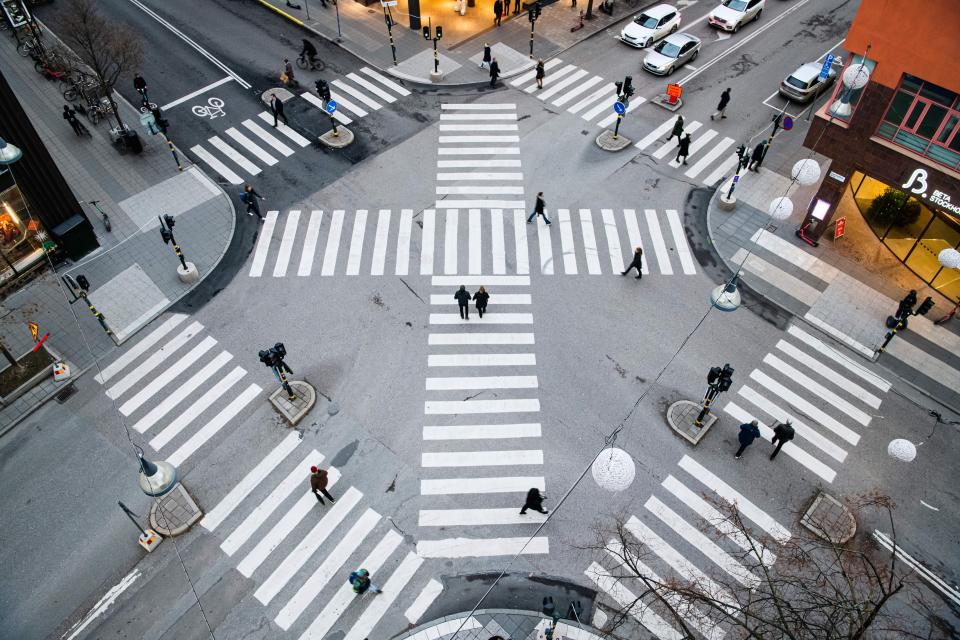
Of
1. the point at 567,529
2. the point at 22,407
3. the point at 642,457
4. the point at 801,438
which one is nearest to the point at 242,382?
the point at 22,407

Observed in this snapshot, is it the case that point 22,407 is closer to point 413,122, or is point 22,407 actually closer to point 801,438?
point 413,122

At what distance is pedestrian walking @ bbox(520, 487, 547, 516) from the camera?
55.9ft

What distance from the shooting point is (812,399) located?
2075 centimetres

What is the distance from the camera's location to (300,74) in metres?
33.1

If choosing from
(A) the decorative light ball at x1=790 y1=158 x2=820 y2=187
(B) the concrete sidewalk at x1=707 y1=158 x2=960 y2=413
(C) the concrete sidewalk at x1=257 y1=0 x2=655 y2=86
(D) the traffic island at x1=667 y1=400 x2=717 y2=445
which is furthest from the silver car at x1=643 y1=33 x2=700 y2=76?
(D) the traffic island at x1=667 y1=400 x2=717 y2=445

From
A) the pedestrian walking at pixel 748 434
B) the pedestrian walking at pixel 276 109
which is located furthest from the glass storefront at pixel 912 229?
the pedestrian walking at pixel 276 109

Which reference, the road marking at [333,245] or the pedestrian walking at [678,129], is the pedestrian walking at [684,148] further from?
the road marking at [333,245]

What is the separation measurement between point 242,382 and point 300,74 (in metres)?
19.5

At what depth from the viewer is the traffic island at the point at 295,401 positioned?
65.4ft

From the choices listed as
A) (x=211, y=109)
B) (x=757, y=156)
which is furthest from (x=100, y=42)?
(x=757, y=156)

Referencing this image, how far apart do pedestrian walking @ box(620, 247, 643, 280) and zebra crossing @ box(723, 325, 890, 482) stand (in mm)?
5453

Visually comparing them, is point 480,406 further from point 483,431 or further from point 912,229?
point 912,229

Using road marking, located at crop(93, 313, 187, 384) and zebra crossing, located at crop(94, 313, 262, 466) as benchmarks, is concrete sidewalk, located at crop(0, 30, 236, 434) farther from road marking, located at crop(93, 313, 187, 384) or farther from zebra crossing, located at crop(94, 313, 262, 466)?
zebra crossing, located at crop(94, 313, 262, 466)

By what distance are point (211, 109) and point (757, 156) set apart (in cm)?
2618
